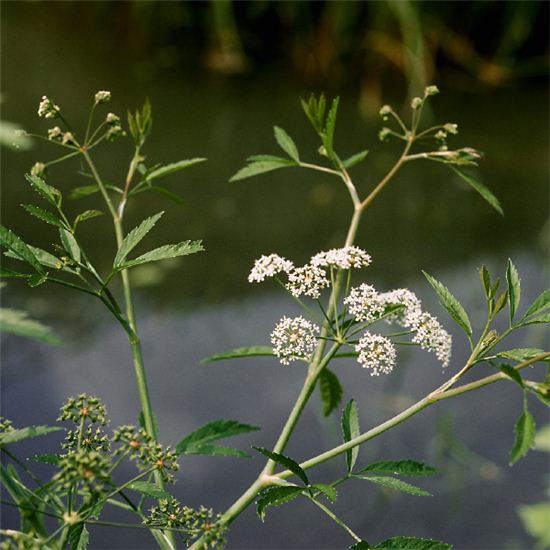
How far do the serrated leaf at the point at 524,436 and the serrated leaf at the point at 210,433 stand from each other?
0.98 feet

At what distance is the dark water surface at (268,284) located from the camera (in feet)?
4.83

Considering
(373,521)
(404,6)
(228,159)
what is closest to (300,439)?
(373,521)

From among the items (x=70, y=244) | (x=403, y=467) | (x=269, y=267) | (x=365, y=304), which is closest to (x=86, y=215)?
(x=70, y=244)

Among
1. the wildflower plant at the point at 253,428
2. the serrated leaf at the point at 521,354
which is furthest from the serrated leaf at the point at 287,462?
the serrated leaf at the point at 521,354

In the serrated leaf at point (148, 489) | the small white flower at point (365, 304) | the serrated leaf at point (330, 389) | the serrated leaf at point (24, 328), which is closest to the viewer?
the serrated leaf at point (24, 328)

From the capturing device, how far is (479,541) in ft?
4.68

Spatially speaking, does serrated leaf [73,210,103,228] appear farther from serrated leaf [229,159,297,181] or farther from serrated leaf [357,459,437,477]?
serrated leaf [357,459,437,477]

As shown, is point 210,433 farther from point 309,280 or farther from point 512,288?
Answer: point 512,288

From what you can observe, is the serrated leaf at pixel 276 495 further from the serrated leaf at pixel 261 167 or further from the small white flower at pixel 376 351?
the serrated leaf at pixel 261 167

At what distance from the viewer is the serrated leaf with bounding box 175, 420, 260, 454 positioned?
0.88m

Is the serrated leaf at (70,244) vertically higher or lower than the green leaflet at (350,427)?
higher

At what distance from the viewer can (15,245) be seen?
0.72m

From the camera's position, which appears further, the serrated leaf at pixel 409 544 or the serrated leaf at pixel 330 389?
the serrated leaf at pixel 330 389

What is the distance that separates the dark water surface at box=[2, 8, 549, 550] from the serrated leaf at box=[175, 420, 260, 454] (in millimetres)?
472
